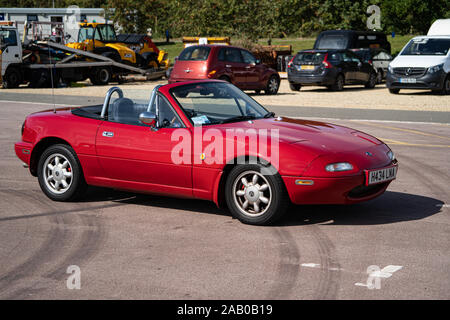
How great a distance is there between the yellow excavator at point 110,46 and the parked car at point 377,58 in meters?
11.1

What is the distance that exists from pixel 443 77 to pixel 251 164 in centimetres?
1875

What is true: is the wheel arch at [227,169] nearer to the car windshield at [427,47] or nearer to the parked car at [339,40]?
the car windshield at [427,47]

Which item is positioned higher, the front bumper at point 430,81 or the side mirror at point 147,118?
the side mirror at point 147,118

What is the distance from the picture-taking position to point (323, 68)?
85.2ft

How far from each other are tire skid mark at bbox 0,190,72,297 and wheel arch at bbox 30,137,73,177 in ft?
3.73

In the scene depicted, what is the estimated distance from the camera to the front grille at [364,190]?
6602mm

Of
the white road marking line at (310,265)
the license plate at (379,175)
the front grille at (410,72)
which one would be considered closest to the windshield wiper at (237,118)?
the license plate at (379,175)

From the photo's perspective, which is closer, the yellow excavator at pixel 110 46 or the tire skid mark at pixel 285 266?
the tire skid mark at pixel 285 266

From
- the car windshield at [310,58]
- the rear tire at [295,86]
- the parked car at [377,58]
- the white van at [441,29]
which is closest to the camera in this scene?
the car windshield at [310,58]

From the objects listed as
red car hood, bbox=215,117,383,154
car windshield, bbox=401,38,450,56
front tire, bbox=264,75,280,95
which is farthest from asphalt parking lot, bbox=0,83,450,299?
car windshield, bbox=401,38,450,56

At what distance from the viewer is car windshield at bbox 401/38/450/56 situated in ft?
81.1

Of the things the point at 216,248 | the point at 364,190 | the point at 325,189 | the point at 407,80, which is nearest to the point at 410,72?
the point at 407,80

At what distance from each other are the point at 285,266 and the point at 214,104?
8.80ft
